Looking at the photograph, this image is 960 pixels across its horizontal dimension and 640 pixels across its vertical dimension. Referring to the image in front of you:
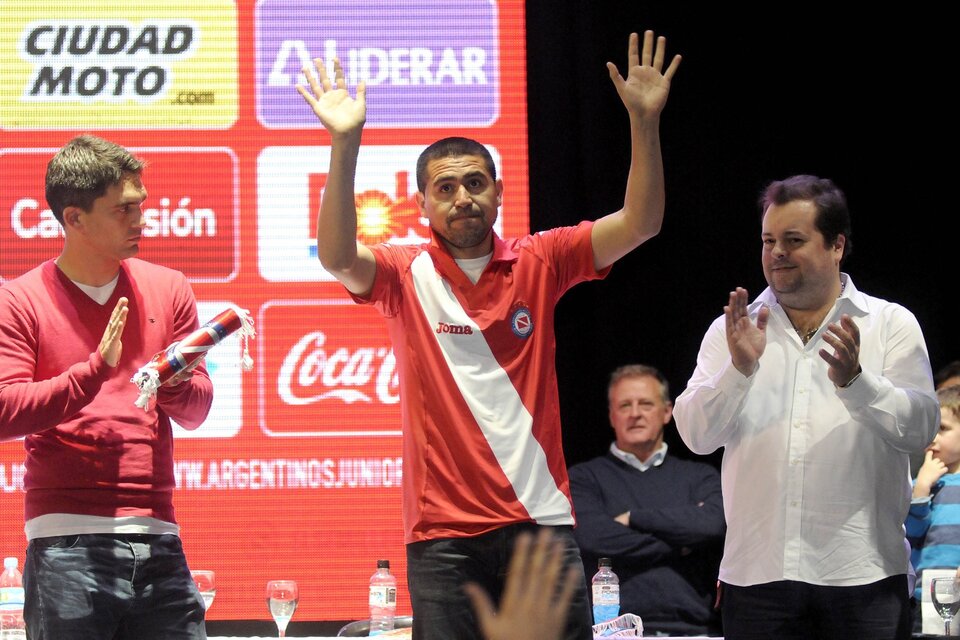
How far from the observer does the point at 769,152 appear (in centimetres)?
521

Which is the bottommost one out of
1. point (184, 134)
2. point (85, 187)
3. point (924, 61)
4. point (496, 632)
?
point (496, 632)

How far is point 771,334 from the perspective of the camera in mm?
3113

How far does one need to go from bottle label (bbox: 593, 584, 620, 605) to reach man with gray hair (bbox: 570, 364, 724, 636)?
23 centimetres

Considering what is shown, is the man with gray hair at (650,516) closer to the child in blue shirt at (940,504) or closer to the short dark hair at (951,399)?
the child in blue shirt at (940,504)

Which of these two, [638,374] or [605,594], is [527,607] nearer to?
[605,594]

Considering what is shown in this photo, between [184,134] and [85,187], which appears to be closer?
[85,187]

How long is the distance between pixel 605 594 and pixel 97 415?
203 centimetres

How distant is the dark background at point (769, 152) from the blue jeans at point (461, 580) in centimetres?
265

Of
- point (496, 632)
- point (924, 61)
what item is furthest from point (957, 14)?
point (496, 632)

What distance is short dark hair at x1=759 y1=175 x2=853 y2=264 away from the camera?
123 inches

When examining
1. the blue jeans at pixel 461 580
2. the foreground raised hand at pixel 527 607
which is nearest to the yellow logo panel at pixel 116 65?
the blue jeans at pixel 461 580

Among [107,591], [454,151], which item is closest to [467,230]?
[454,151]

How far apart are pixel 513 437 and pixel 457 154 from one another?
0.71m

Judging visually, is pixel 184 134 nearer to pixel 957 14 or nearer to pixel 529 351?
pixel 529 351
